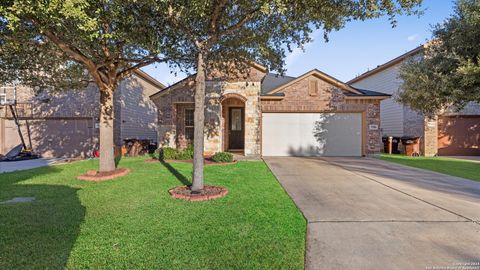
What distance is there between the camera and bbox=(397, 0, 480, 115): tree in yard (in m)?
10.1

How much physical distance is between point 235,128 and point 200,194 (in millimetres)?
9984

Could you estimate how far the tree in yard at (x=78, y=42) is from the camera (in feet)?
16.9

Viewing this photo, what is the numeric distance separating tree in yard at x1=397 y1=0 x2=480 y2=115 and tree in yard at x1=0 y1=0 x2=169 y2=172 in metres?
10.7

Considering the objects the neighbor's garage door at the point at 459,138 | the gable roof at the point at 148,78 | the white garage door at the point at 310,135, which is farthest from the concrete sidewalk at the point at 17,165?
the neighbor's garage door at the point at 459,138

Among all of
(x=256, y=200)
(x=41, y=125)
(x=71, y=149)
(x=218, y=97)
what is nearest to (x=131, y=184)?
(x=256, y=200)

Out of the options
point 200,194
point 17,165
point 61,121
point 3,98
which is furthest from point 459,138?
point 3,98

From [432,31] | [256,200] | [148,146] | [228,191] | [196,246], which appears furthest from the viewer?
[148,146]

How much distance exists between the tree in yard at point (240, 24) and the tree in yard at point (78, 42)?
0.77 m

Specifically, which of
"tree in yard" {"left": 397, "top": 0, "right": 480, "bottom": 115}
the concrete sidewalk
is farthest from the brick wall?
"tree in yard" {"left": 397, "top": 0, "right": 480, "bottom": 115}

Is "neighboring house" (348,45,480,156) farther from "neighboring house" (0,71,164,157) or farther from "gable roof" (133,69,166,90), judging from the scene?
"neighboring house" (0,71,164,157)

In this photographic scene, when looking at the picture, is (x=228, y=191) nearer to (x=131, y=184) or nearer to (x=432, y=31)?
(x=131, y=184)

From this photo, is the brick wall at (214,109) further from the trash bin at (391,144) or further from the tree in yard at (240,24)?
the trash bin at (391,144)

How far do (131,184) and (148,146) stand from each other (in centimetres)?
877

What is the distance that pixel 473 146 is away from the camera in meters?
16.4
